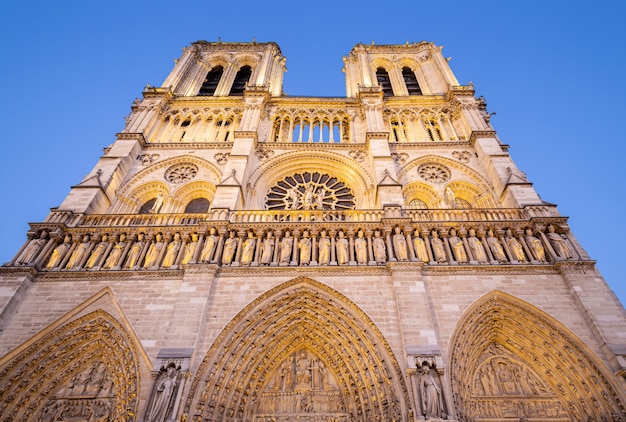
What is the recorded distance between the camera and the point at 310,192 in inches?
526

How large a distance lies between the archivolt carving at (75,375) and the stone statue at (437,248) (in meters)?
7.22

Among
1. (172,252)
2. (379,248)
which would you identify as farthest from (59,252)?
(379,248)

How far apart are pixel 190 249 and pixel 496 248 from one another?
784 centimetres

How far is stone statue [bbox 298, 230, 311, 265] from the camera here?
960cm

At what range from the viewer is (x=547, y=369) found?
8375mm

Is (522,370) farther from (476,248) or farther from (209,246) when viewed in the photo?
(209,246)

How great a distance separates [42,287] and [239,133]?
7811 mm

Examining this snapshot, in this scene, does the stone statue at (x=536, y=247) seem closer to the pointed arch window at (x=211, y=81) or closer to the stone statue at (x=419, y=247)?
the stone statue at (x=419, y=247)

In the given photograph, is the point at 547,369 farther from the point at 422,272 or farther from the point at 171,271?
the point at 171,271

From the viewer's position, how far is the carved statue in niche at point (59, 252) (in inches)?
378

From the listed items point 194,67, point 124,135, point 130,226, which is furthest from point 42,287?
point 194,67

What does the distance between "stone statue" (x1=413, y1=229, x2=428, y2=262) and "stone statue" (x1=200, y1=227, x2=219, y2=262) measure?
512cm

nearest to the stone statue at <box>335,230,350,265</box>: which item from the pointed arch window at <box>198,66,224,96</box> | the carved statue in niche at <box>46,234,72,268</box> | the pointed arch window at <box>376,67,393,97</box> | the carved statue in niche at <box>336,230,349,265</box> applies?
the carved statue in niche at <box>336,230,349,265</box>

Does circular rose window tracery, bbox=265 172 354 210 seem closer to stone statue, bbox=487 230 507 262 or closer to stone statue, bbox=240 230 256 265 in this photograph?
stone statue, bbox=240 230 256 265
